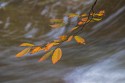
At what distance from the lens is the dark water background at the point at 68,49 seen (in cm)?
318

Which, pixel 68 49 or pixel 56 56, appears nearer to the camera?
pixel 56 56

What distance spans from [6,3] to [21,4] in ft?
1.77

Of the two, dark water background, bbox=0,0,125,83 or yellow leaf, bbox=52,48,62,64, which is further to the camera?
dark water background, bbox=0,0,125,83

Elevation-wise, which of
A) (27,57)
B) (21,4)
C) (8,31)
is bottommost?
(27,57)

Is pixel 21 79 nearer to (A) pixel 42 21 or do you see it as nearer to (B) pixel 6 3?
(A) pixel 42 21

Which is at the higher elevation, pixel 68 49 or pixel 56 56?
pixel 68 49

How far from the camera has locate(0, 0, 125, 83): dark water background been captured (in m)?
3.18

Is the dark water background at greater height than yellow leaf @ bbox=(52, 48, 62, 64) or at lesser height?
greater

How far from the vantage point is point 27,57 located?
4195 mm

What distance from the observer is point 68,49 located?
165 inches

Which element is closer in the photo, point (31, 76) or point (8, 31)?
point (31, 76)

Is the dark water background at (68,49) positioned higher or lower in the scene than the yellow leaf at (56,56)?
higher

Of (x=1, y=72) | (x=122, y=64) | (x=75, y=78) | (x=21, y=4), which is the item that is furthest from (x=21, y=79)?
(x=21, y=4)

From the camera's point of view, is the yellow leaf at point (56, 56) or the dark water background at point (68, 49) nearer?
the yellow leaf at point (56, 56)
